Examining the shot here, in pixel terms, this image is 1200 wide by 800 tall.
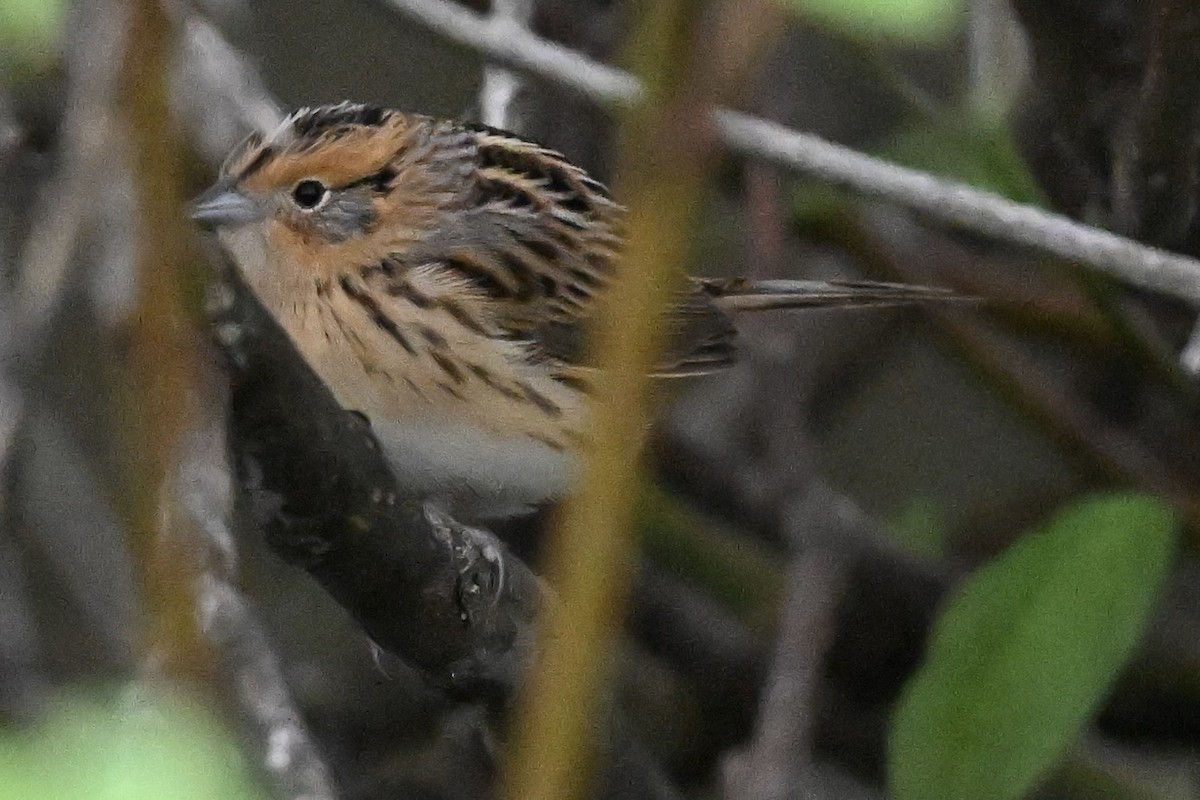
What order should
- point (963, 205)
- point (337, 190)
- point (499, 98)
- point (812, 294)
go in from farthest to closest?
point (499, 98), point (812, 294), point (337, 190), point (963, 205)

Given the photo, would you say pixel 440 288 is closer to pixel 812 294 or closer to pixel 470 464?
pixel 470 464

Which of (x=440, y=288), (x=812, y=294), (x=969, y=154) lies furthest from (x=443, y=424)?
(x=969, y=154)

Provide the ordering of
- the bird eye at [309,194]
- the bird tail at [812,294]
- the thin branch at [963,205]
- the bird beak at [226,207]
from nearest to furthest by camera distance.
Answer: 1. the thin branch at [963,205]
2. the bird beak at [226,207]
3. the bird eye at [309,194]
4. the bird tail at [812,294]

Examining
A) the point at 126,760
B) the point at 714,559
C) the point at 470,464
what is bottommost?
the point at 714,559

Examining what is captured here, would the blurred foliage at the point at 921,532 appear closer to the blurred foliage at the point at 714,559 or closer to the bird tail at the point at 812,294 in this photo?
the blurred foliage at the point at 714,559

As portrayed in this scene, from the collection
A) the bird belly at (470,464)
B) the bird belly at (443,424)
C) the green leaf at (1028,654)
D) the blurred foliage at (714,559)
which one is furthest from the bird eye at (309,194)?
the green leaf at (1028,654)

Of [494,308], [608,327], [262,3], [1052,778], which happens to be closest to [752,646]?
[1052,778]

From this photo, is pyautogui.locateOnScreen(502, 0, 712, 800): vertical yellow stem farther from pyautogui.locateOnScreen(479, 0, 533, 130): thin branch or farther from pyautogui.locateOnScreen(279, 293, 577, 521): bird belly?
pyautogui.locateOnScreen(479, 0, 533, 130): thin branch

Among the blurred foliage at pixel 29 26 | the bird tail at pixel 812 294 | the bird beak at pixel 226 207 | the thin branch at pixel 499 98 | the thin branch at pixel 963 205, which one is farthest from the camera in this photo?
the thin branch at pixel 499 98
